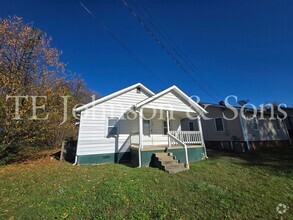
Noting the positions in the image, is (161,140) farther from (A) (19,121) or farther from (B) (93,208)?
(A) (19,121)

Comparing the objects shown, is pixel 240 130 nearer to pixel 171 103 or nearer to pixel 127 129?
pixel 171 103

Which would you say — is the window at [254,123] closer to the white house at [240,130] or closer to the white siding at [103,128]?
the white house at [240,130]

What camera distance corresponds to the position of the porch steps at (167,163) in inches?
255

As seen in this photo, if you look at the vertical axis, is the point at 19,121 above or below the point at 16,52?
below

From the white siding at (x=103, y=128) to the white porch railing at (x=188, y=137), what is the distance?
9.64ft

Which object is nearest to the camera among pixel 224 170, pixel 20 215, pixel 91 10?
pixel 20 215

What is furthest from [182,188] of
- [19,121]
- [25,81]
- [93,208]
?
[25,81]

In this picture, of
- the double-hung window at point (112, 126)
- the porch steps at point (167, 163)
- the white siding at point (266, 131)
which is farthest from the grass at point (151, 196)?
the white siding at point (266, 131)

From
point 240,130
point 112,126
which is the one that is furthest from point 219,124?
point 112,126

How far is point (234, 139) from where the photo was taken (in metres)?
12.6

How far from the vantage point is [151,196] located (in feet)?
13.2

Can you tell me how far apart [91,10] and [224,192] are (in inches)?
309

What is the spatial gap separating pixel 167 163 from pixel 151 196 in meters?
3.01

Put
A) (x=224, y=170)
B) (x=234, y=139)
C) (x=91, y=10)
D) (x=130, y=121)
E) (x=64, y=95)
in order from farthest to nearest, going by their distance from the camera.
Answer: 1. (x=234, y=139)
2. (x=64, y=95)
3. (x=130, y=121)
4. (x=224, y=170)
5. (x=91, y=10)
